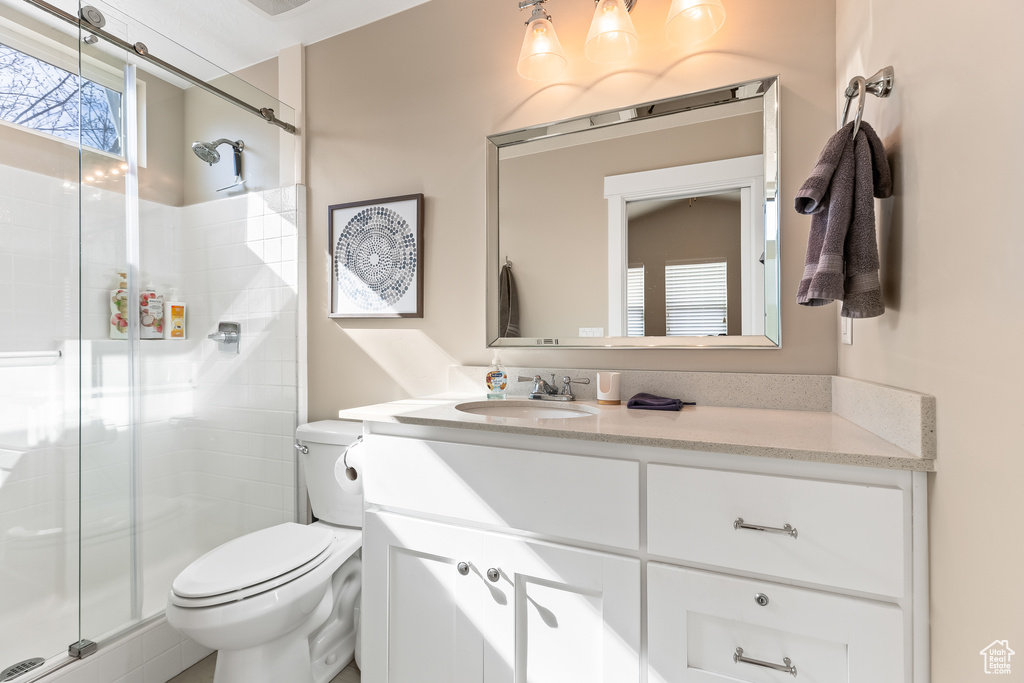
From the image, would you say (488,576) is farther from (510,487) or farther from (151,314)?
(151,314)

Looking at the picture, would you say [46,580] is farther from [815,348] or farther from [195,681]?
[815,348]

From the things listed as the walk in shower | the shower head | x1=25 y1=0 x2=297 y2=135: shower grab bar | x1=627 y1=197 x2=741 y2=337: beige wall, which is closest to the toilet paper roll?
Answer: the walk in shower

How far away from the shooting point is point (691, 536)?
95 cm

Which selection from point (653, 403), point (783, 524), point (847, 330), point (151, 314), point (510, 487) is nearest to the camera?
point (783, 524)

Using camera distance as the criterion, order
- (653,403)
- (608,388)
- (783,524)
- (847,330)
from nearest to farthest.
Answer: (783,524), (847,330), (653,403), (608,388)

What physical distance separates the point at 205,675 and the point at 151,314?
50.9 inches

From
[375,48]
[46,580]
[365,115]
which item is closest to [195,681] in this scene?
[46,580]

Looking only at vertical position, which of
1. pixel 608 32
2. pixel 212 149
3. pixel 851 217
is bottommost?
pixel 851 217

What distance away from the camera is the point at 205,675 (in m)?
1.66

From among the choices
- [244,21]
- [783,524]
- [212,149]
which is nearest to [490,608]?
[783,524]

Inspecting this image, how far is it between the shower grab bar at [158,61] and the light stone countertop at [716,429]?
4.86ft

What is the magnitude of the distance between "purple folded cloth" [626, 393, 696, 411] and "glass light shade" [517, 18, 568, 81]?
1.13m

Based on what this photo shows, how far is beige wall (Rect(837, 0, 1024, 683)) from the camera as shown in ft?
1.98

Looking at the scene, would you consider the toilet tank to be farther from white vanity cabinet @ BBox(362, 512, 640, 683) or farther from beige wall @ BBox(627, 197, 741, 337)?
beige wall @ BBox(627, 197, 741, 337)
